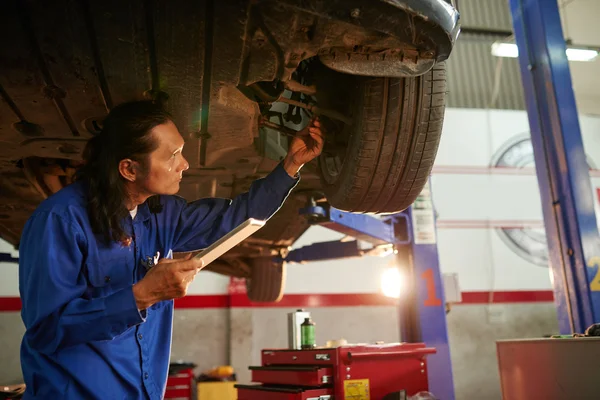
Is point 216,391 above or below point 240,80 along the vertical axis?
below

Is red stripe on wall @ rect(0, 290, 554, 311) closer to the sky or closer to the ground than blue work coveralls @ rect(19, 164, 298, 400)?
closer to the sky

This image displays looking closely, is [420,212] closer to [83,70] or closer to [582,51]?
[83,70]

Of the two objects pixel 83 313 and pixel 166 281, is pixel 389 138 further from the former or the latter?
pixel 83 313

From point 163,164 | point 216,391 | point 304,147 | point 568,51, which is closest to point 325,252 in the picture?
point 216,391

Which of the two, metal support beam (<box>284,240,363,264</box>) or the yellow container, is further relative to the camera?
the yellow container

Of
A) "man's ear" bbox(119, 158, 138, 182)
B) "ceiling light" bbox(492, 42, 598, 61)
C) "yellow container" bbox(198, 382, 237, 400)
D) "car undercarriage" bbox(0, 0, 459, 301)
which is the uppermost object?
"ceiling light" bbox(492, 42, 598, 61)

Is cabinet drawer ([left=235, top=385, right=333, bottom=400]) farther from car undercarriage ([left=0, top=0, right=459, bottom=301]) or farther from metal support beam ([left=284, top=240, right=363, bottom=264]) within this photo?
metal support beam ([left=284, top=240, right=363, bottom=264])

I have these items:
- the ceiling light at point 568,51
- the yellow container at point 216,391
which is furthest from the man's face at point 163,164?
the ceiling light at point 568,51

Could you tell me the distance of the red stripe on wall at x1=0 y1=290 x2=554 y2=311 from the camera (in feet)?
20.0

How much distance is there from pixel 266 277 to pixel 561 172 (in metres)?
2.33

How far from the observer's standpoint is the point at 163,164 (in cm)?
139

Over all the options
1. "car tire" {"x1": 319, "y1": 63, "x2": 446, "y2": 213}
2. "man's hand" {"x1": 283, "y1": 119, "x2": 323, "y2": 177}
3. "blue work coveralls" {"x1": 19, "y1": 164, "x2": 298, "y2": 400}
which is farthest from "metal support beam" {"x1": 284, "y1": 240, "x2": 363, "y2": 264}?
"blue work coveralls" {"x1": 19, "y1": 164, "x2": 298, "y2": 400}

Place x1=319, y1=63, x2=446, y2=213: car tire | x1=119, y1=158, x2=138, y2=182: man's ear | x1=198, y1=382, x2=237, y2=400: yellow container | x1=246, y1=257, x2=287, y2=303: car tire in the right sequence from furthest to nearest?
x1=198, y1=382, x2=237, y2=400: yellow container
x1=246, y1=257, x2=287, y2=303: car tire
x1=319, y1=63, x2=446, y2=213: car tire
x1=119, y1=158, x2=138, y2=182: man's ear

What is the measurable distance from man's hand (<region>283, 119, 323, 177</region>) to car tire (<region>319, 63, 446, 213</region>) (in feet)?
0.36
